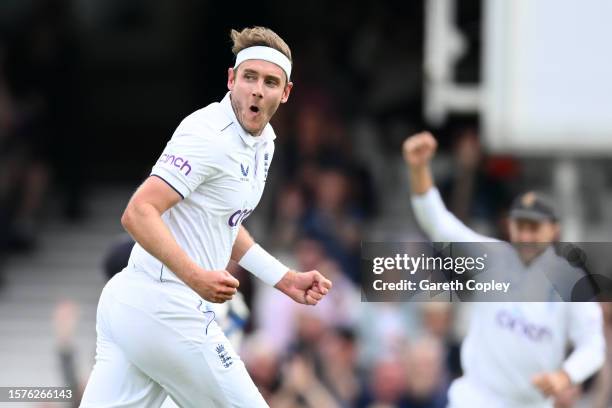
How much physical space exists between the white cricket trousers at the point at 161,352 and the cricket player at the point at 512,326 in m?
1.87

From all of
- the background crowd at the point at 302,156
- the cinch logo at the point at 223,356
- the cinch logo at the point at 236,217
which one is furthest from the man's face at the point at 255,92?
the background crowd at the point at 302,156

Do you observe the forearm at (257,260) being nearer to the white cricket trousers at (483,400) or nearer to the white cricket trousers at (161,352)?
the white cricket trousers at (161,352)

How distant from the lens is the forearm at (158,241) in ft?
16.2

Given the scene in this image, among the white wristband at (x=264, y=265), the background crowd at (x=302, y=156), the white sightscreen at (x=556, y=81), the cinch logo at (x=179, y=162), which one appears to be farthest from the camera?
the white sightscreen at (x=556, y=81)

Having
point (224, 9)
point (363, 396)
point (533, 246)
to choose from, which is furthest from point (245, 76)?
point (224, 9)

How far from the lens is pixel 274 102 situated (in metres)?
5.36

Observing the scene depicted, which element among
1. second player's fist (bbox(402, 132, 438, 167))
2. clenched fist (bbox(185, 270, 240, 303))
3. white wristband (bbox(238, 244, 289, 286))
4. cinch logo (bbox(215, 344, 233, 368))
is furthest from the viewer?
second player's fist (bbox(402, 132, 438, 167))

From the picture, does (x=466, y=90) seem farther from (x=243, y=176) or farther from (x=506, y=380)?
(x=243, y=176)

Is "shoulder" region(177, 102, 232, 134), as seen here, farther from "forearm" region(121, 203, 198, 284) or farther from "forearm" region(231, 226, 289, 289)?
"forearm" region(231, 226, 289, 289)

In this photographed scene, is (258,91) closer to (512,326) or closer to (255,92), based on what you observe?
(255,92)

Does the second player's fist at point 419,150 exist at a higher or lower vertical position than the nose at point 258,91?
higher

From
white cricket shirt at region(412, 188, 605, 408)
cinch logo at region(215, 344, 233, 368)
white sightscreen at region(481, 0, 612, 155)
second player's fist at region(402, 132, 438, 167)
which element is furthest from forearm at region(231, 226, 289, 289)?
white sightscreen at region(481, 0, 612, 155)

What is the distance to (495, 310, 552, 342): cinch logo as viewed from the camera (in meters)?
6.96

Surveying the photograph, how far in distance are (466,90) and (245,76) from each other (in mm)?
5958
